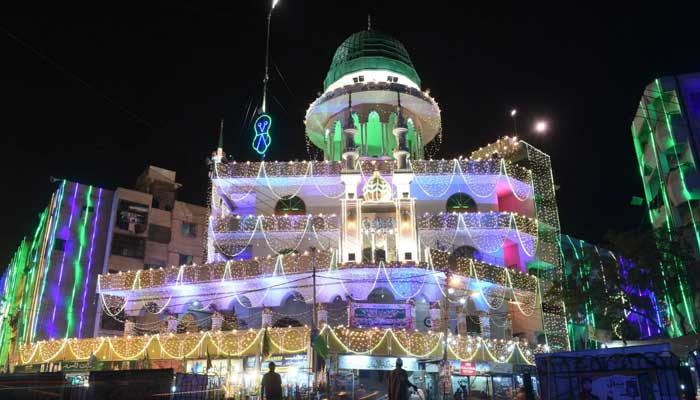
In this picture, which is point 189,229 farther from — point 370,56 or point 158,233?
point 370,56

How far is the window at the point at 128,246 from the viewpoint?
49.5 m

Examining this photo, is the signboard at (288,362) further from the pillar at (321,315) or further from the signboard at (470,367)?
the signboard at (470,367)

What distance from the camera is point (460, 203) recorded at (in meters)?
37.6

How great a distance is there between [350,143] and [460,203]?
333 inches

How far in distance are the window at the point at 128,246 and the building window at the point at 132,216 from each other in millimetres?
799

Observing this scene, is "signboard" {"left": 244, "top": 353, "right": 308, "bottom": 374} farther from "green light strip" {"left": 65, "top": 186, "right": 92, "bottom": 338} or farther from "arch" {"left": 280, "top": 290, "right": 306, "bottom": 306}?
"green light strip" {"left": 65, "top": 186, "right": 92, "bottom": 338}

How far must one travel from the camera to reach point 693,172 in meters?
37.8

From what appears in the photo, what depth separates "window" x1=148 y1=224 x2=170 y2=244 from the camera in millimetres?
52156

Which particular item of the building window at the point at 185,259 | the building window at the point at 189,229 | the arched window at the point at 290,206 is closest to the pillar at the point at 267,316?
the arched window at the point at 290,206

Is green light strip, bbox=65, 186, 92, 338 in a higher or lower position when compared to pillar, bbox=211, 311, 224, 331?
higher

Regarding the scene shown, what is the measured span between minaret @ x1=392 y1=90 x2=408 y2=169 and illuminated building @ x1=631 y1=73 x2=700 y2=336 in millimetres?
17395

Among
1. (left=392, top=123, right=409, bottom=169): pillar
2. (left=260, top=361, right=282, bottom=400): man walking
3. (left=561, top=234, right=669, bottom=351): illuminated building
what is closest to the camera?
(left=260, top=361, right=282, bottom=400): man walking

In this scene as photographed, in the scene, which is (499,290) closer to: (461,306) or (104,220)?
(461,306)

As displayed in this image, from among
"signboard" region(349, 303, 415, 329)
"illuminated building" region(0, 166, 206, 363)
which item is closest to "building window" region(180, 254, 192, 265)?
"illuminated building" region(0, 166, 206, 363)
